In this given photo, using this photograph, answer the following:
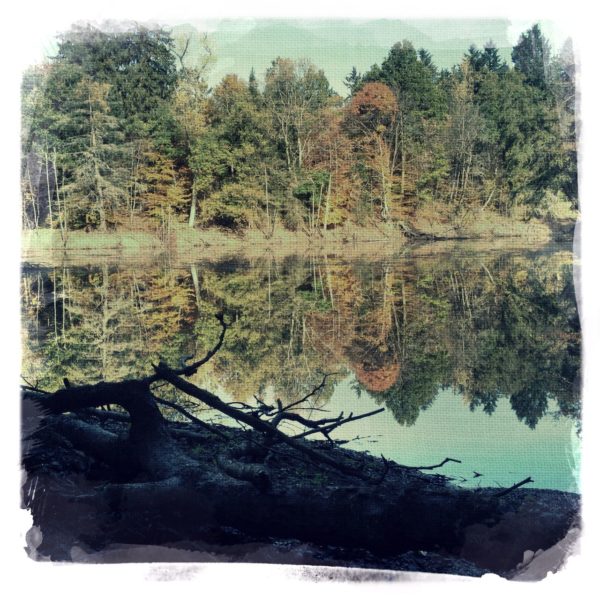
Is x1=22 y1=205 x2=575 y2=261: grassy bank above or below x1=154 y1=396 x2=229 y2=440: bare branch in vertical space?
above

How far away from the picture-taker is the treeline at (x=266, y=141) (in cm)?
293

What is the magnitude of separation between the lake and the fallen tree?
0.24ft

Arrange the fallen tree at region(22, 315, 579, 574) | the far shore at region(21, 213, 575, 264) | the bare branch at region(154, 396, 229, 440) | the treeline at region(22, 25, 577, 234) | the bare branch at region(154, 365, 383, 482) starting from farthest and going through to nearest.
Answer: the far shore at region(21, 213, 575, 264)
the treeline at region(22, 25, 577, 234)
the bare branch at region(154, 396, 229, 440)
the bare branch at region(154, 365, 383, 482)
the fallen tree at region(22, 315, 579, 574)

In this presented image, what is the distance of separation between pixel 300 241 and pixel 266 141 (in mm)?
465

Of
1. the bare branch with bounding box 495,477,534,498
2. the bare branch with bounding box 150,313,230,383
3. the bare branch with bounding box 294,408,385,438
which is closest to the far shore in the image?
the bare branch with bounding box 150,313,230,383

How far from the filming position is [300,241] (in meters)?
3.19

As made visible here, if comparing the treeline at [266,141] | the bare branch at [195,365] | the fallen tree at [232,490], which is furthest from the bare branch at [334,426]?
the treeline at [266,141]

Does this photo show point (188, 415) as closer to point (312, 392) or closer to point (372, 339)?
point (312, 392)

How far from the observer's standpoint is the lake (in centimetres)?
262

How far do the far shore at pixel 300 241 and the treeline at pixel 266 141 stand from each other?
48 millimetres

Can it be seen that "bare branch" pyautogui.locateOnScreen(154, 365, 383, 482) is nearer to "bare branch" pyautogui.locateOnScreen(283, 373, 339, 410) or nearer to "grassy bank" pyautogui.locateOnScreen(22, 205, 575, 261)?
"bare branch" pyautogui.locateOnScreen(283, 373, 339, 410)

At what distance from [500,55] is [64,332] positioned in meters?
2.06

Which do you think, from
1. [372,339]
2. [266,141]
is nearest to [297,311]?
[372,339]

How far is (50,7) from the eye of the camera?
9.27 ft
